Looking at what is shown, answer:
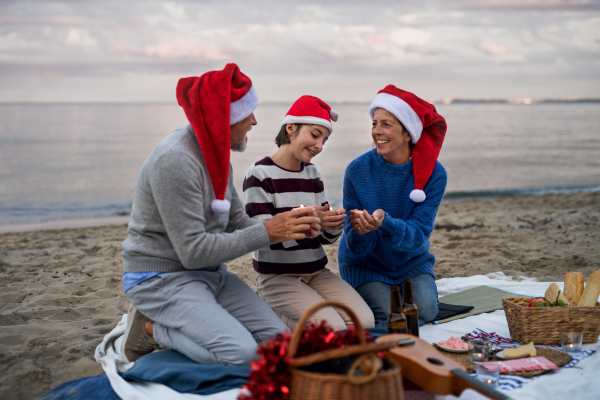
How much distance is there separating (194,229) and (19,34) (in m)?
31.0

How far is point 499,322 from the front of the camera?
401 centimetres

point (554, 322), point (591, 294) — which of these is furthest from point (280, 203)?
point (591, 294)

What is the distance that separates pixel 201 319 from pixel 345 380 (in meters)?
1.24

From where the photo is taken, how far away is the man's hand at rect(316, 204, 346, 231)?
3701 millimetres

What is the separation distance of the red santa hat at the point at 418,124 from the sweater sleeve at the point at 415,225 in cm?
11

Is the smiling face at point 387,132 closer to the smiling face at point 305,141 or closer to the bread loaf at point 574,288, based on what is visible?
the smiling face at point 305,141

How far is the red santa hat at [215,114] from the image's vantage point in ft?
10.1

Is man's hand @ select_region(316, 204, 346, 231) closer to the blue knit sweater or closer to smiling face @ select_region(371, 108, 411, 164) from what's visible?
the blue knit sweater

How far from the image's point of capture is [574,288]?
143 inches

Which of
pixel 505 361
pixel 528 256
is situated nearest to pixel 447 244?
pixel 528 256

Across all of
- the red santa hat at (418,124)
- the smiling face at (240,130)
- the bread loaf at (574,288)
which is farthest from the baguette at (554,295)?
the smiling face at (240,130)

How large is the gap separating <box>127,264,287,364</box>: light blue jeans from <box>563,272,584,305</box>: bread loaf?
208 cm

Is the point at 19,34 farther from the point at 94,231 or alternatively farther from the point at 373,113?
the point at 373,113

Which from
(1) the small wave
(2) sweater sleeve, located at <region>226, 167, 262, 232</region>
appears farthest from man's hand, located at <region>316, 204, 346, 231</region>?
(1) the small wave
